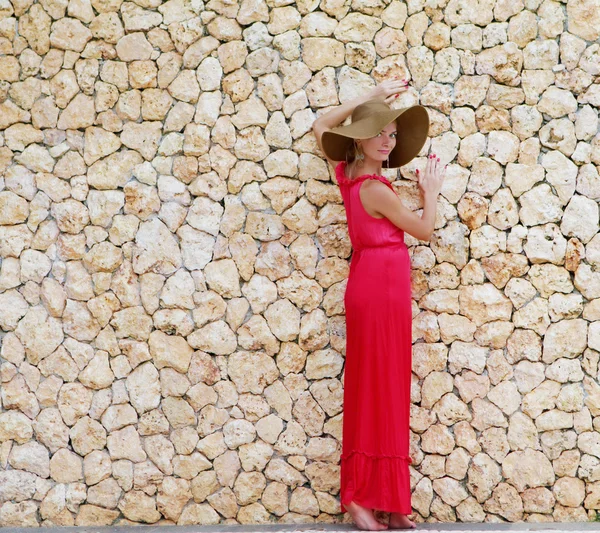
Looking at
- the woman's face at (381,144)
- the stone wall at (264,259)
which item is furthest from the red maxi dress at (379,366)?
the stone wall at (264,259)

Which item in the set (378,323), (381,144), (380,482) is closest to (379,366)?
(378,323)

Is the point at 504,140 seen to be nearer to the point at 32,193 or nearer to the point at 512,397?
the point at 512,397

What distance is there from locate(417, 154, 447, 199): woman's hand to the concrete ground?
181cm

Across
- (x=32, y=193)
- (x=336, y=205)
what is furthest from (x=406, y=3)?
(x=32, y=193)

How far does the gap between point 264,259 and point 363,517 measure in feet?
4.97

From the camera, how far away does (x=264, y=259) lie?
Answer: 4.96 metres

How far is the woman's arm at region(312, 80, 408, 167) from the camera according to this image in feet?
15.8

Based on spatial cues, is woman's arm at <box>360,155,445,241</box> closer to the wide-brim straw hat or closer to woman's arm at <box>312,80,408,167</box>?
the wide-brim straw hat

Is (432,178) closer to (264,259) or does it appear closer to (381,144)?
(381,144)

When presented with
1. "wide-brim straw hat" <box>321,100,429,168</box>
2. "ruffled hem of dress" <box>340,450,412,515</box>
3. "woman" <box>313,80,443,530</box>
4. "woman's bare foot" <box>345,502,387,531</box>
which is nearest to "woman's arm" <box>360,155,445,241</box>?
"woman" <box>313,80,443,530</box>

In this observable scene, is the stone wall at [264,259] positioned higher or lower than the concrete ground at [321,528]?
higher

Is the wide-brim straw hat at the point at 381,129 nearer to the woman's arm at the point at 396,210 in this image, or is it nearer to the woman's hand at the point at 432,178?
the woman's hand at the point at 432,178

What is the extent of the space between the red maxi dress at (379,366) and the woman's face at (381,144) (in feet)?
0.46

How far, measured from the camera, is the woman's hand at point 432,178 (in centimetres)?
475
